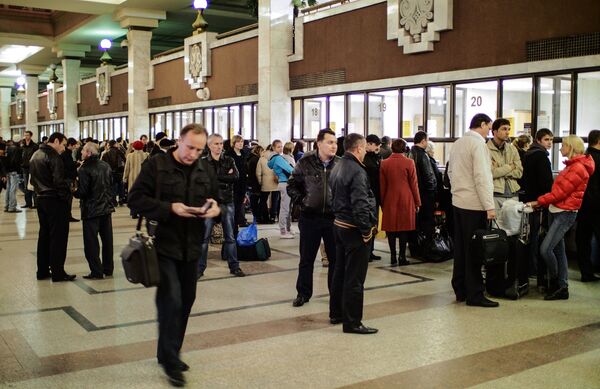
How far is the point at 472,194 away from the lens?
6.93m

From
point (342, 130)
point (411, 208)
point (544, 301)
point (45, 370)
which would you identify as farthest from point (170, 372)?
point (342, 130)

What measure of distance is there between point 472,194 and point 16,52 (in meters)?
35.0

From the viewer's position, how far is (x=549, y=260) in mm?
7426

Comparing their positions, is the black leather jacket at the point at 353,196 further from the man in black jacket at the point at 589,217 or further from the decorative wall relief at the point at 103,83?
the decorative wall relief at the point at 103,83

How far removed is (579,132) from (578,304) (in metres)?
4.06

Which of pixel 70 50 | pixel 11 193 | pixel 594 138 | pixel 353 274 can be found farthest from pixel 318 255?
pixel 70 50

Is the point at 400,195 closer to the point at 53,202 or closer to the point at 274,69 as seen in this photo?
the point at 53,202

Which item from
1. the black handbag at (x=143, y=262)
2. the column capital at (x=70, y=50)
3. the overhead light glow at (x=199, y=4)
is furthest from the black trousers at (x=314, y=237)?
the column capital at (x=70, y=50)

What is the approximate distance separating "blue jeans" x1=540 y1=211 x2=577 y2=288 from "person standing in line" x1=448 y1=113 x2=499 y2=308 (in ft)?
2.89

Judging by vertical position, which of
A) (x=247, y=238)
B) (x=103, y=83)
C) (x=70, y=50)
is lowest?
(x=247, y=238)

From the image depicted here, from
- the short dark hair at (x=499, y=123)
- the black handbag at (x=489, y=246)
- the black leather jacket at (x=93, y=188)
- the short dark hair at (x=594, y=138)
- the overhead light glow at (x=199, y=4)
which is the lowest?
the black handbag at (x=489, y=246)

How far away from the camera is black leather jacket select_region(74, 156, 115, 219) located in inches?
327

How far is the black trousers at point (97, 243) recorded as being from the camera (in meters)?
8.36

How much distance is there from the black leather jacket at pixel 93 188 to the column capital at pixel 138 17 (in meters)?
16.8
